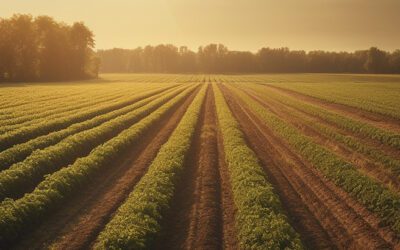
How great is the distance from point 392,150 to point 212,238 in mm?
16260

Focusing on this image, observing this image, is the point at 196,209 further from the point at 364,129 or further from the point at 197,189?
the point at 364,129

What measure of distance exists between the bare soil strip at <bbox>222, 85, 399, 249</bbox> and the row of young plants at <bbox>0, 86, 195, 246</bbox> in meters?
8.80

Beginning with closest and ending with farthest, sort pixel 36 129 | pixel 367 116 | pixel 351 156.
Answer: pixel 351 156, pixel 36 129, pixel 367 116

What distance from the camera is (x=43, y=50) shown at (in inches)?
3723

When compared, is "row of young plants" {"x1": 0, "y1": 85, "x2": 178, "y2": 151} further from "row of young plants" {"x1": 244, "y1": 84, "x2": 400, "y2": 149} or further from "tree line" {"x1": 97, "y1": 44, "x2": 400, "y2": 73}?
"tree line" {"x1": 97, "y1": 44, "x2": 400, "y2": 73}

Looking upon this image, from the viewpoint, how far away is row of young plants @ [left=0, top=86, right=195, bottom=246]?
11.4 m

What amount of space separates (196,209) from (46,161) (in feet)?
27.5

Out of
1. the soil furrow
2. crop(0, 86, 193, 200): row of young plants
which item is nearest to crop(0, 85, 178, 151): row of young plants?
crop(0, 86, 193, 200): row of young plants

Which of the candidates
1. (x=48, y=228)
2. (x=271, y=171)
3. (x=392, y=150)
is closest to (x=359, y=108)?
(x=392, y=150)

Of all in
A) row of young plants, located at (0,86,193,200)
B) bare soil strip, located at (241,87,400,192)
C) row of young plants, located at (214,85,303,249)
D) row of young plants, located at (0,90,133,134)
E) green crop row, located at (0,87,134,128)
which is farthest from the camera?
green crop row, located at (0,87,134,128)

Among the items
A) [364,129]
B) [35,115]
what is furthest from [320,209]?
[35,115]

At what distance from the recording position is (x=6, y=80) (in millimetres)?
83125

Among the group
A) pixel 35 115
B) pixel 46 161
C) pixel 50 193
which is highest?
pixel 35 115

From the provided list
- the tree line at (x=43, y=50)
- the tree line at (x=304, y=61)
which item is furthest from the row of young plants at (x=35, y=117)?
the tree line at (x=304, y=61)
